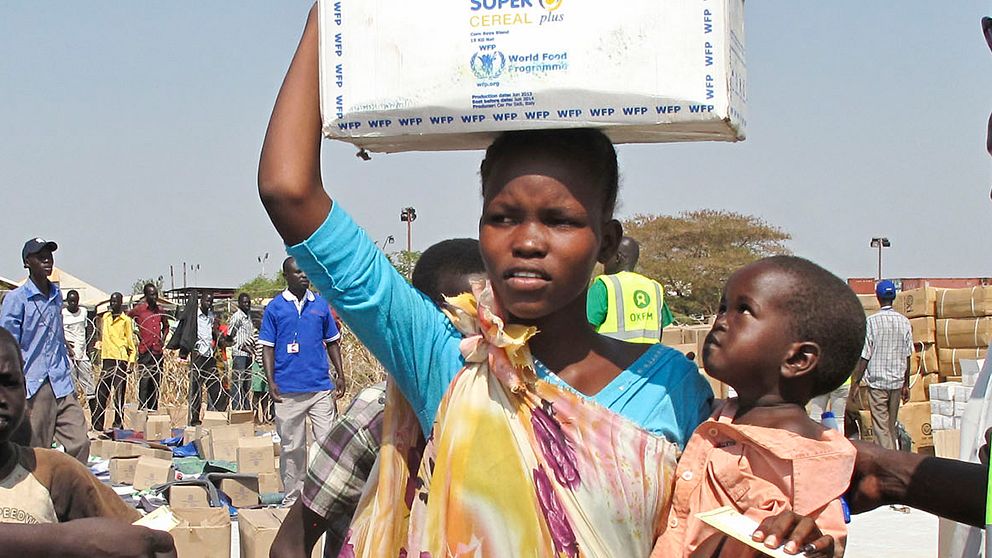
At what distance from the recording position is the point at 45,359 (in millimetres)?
7363

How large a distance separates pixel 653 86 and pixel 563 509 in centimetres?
65

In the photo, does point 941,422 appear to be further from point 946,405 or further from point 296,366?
point 296,366

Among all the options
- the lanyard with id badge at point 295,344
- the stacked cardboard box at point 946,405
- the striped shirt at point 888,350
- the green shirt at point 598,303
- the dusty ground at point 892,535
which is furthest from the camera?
the stacked cardboard box at point 946,405

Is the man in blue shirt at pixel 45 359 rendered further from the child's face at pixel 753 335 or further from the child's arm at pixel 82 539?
the child's face at pixel 753 335

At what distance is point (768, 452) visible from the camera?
182cm

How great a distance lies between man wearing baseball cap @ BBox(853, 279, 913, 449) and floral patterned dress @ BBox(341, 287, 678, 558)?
828 centimetres

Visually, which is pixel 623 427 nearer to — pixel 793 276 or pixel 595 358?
pixel 595 358

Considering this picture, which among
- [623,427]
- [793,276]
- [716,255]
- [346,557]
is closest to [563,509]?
[623,427]

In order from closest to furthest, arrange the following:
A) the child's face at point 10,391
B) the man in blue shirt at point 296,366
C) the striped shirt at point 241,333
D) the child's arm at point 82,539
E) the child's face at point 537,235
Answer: the child's face at point 537,235, the child's arm at point 82,539, the child's face at point 10,391, the man in blue shirt at point 296,366, the striped shirt at point 241,333

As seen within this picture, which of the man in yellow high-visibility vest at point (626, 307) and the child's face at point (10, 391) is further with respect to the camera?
the man in yellow high-visibility vest at point (626, 307)

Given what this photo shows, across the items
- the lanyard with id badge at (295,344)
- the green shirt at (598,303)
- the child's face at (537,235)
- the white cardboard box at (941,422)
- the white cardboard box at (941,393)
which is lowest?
the white cardboard box at (941,422)

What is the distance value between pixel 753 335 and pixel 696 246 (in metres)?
46.3

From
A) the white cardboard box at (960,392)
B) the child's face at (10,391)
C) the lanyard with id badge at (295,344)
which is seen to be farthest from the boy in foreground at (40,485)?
the white cardboard box at (960,392)

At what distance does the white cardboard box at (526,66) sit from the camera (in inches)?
63.4
